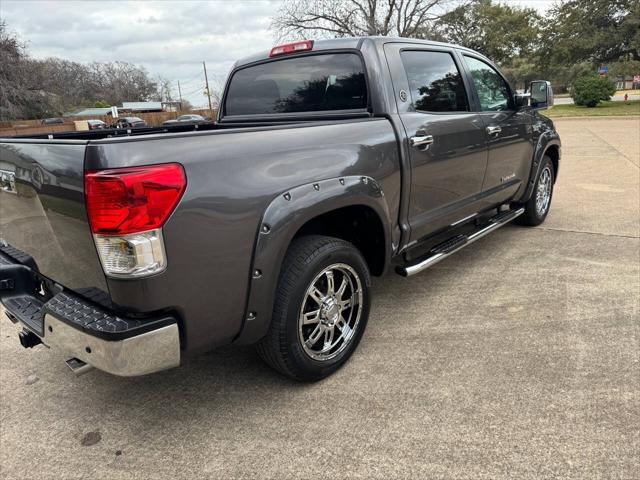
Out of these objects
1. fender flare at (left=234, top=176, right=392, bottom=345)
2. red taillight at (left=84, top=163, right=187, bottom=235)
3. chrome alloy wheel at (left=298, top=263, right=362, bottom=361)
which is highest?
red taillight at (left=84, top=163, right=187, bottom=235)

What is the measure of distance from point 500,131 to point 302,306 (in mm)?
2688

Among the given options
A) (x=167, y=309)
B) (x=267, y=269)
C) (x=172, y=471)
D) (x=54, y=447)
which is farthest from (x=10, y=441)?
(x=267, y=269)

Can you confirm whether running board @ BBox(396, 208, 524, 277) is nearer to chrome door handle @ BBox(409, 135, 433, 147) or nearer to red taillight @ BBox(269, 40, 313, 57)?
chrome door handle @ BBox(409, 135, 433, 147)

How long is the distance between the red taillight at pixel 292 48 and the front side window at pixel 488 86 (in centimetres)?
142

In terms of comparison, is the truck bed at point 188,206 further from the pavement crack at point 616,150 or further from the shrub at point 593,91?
the shrub at point 593,91

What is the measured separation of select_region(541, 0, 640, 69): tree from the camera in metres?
32.7

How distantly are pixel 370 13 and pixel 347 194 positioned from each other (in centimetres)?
3082

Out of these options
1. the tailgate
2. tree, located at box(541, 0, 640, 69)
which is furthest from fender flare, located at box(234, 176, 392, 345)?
tree, located at box(541, 0, 640, 69)

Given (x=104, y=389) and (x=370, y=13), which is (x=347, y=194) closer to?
(x=104, y=389)

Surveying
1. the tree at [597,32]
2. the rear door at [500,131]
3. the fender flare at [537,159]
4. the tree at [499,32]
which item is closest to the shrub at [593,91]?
the tree at [597,32]

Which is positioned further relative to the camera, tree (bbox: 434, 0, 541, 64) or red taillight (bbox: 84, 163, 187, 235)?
tree (bbox: 434, 0, 541, 64)

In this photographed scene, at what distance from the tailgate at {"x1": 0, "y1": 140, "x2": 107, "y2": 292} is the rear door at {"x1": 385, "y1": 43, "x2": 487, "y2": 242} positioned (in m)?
1.95

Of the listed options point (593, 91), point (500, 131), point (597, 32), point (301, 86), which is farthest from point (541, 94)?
point (597, 32)

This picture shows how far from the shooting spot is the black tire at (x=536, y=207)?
17.3 ft
